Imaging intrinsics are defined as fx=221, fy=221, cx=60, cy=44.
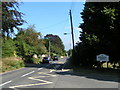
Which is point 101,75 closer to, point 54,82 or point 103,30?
point 103,30

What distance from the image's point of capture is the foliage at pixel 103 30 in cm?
2114

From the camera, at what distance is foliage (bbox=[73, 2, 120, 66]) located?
21.1 metres

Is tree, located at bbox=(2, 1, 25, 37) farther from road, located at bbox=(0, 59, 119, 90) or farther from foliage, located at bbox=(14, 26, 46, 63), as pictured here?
foliage, located at bbox=(14, 26, 46, 63)

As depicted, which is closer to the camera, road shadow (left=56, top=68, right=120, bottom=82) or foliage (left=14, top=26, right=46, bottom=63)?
road shadow (left=56, top=68, right=120, bottom=82)

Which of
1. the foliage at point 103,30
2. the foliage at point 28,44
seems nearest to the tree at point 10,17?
the foliage at point 103,30

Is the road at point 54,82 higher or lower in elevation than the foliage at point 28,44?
lower

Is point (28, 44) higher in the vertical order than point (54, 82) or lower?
higher

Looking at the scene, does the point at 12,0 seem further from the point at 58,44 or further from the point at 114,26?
the point at 58,44

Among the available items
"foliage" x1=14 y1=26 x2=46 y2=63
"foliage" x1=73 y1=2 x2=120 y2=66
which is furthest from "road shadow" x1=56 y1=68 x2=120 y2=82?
"foliage" x1=14 y1=26 x2=46 y2=63

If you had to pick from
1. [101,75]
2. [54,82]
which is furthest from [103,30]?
[54,82]

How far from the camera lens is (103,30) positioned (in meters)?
22.9

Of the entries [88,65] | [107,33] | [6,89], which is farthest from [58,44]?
[6,89]

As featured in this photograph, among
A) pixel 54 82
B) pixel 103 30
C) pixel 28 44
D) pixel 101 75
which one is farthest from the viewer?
pixel 28 44

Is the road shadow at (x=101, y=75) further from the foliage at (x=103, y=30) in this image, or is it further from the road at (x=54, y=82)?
the foliage at (x=103, y=30)
